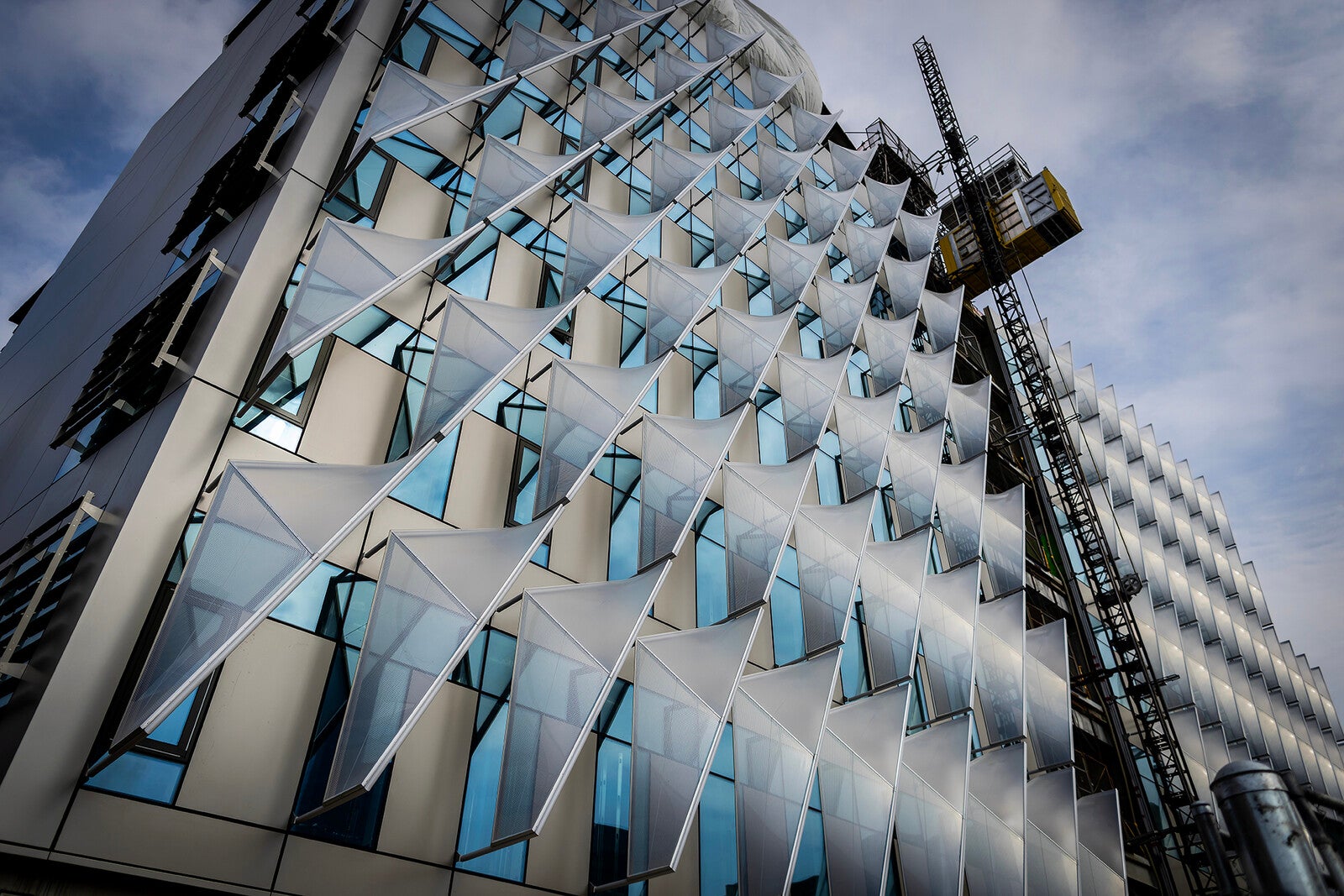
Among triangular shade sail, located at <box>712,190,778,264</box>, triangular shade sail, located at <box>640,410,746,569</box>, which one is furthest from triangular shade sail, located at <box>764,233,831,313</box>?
triangular shade sail, located at <box>640,410,746,569</box>

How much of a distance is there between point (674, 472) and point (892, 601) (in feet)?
24.5

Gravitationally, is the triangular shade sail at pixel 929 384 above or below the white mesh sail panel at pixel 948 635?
above

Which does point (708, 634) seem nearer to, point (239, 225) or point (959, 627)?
point (959, 627)

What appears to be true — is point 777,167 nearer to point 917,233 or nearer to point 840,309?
point 840,309

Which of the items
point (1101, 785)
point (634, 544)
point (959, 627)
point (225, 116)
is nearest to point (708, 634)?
point (634, 544)

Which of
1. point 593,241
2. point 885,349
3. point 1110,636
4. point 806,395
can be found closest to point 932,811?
point 806,395

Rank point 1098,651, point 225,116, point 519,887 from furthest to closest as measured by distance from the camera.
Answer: point 1098,651 < point 225,116 < point 519,887

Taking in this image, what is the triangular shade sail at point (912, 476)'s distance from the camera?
23.9 metres

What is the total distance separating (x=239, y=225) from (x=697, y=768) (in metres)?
12.8

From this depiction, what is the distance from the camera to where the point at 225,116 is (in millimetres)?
21531

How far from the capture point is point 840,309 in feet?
90.0

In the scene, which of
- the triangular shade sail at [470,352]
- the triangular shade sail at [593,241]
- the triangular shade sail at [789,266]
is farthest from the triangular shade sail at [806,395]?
the triangular shade sail at [470,352]

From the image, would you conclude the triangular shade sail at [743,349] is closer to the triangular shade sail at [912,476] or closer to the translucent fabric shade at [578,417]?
the translucent fabric shade at [578,417]

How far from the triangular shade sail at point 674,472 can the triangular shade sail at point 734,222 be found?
7092mm
